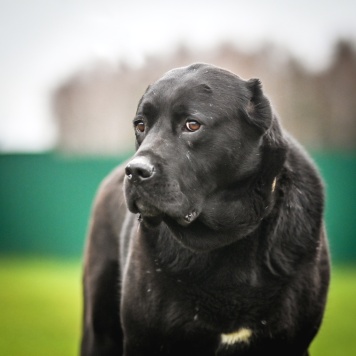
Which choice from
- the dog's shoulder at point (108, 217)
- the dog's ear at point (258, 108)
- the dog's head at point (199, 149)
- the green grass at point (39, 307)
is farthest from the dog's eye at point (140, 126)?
the green grass at point (39, 307)

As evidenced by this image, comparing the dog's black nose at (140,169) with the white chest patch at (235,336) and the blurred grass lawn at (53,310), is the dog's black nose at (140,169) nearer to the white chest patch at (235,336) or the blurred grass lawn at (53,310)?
the white chest patch at (235,336)

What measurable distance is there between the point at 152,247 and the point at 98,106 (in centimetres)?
1780

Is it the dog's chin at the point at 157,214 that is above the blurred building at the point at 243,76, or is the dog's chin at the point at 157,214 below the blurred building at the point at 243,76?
above

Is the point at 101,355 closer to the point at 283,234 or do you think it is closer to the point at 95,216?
the point at 95,216

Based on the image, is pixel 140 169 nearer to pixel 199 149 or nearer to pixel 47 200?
pixel 199 149

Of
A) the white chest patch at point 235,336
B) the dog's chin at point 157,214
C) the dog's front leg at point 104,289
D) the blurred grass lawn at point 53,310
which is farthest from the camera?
the blurred grass lawn at point 53,310

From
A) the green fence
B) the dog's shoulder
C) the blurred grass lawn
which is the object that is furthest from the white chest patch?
the green fence

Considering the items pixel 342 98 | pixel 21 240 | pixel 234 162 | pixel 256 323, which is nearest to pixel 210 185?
pixel 234 162

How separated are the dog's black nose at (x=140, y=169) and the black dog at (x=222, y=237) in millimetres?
124

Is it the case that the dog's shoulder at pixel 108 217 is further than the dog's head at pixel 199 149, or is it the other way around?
the dog's shoulder at pixel 108 217

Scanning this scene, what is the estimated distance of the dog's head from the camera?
10.9 feet

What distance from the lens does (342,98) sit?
17.7m

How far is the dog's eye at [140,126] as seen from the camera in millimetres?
3659

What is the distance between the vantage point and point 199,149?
3.45m
